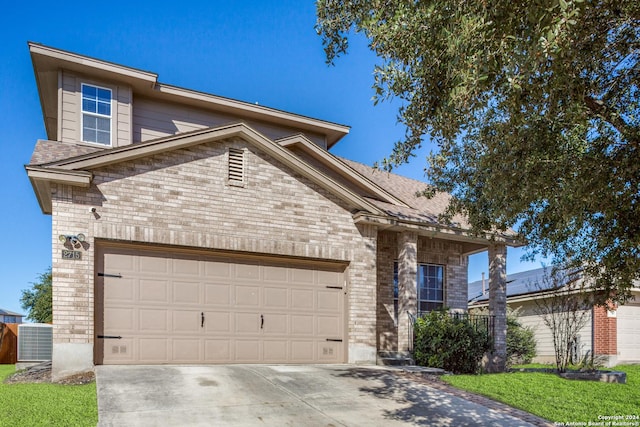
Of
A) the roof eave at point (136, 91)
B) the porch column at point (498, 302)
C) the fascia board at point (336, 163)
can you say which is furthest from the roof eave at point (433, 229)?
the roof eave at point (136, 91)

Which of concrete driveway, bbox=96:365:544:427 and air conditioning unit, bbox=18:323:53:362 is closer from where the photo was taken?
concrete driveway, bbox=96:365:544:427

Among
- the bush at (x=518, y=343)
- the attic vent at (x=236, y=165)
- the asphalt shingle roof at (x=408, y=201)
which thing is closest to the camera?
the attic vent at (x=236, y=165)

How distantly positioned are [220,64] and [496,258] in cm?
1050

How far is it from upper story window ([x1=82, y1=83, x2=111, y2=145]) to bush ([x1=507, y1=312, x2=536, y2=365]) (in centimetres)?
1683

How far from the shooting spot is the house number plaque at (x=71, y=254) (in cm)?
946

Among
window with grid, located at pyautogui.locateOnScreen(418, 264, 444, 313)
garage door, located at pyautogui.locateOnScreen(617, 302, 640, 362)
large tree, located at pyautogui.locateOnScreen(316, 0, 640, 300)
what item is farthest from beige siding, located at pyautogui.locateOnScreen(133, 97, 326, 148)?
garage door, located at pyautogui.locateOnScreen(617, 302, 640, 362)

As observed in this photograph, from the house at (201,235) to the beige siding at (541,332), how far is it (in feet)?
25.2

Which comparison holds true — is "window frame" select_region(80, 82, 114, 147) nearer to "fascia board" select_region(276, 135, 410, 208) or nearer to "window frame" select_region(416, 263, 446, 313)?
"fascia board" select_region(276, 135, 410, 208)

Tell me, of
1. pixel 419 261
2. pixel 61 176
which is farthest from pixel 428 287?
pixel 61 176

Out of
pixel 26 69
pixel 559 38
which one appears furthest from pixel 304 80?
pixel 559 38

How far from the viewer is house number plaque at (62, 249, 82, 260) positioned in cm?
946

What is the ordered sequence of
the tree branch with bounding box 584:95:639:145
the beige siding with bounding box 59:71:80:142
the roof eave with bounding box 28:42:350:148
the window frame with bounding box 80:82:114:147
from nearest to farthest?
the tree branch with bounding box 584:95:639:145
the roof eave with bounding box 28:42:350:148
the beige siding with bounding box 59:71:80:142
the window frame with bounding box 80:82:114:147

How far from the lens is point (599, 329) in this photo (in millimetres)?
19562

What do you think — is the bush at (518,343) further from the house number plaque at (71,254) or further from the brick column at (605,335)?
the house number plaque at (71,254)
